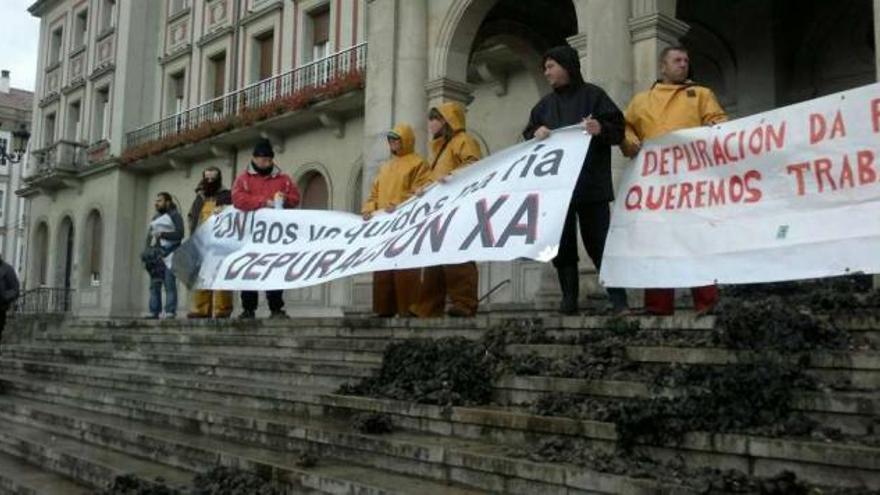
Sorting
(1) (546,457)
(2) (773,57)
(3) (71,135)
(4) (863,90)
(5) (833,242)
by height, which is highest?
(3) (71,135)

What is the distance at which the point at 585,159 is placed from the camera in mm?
6078

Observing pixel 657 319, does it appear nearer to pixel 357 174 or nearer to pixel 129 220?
pixel 357 174

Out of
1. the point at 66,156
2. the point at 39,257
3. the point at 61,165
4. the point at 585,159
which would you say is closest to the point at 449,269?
the point at 585,159

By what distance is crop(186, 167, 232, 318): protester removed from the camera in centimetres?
1090

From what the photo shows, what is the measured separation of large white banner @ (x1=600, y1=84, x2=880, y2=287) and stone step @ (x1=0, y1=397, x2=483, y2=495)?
222 centimetres

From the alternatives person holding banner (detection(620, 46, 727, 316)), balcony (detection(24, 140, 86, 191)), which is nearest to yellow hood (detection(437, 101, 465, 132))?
person holding banner (detection(620, 46, 727, 316))

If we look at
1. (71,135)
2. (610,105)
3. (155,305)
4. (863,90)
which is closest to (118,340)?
(155,305)

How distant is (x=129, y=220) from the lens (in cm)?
2809

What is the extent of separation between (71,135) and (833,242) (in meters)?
32.6

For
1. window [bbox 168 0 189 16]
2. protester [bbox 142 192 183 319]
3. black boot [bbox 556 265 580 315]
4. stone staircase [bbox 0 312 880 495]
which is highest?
window [bbox 168 0 189 16]

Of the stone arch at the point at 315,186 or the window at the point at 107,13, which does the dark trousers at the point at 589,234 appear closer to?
the stone arch at the point at 315,186

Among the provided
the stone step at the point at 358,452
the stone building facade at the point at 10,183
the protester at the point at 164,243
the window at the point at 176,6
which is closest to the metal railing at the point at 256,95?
the window at the point at 176,6

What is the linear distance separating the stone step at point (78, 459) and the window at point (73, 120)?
27.0 metres

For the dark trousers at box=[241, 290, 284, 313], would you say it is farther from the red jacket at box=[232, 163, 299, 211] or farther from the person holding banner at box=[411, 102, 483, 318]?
the person holding banner at box=[411, 102, 483, 318]
